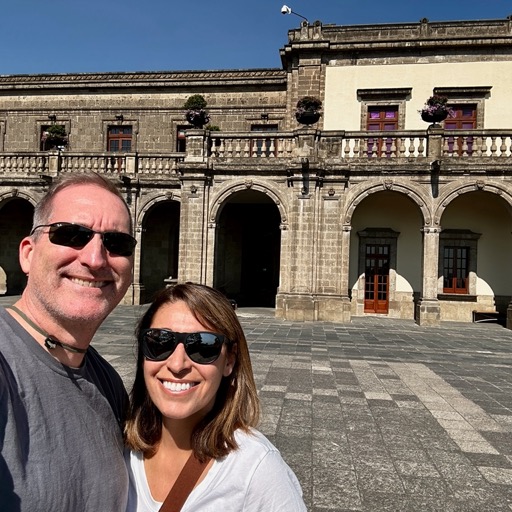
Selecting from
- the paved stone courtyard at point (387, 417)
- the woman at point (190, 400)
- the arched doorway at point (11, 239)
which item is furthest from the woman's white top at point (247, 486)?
the arched doorway at point (11, 239)

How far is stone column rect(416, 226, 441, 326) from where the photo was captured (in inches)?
583

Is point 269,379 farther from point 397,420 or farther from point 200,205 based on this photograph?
point 200,205

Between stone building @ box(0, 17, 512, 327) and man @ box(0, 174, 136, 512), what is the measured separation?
1348cm

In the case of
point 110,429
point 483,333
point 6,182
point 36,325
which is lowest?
point 483,333

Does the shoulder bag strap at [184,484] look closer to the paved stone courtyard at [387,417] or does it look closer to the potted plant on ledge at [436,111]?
the paved stone courtyard at [387,417]

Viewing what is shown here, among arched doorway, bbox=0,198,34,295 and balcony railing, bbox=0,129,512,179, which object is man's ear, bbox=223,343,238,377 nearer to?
balcony railing, bbox=0,129,512,179

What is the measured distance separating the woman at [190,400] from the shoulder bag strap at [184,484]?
1cm

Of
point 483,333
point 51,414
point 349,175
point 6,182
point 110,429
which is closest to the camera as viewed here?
point 51,414

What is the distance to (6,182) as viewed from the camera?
60.1ft

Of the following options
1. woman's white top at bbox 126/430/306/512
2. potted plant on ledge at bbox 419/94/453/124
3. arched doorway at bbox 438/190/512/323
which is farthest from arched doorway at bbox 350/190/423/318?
woman's white top at bbox 126/430/306/512

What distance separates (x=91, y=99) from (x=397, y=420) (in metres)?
22.4

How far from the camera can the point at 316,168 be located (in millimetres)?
14797

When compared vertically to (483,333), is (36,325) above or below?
above

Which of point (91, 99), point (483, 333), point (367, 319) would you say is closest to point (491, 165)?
point (483, 333)
